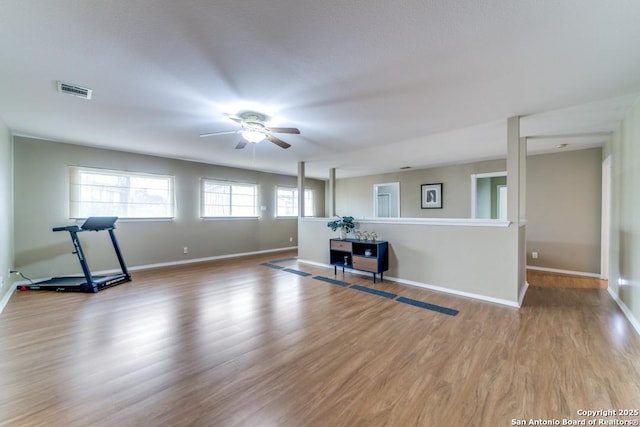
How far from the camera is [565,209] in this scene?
191 inches

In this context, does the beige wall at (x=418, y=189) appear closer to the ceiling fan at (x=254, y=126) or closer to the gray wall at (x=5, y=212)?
the ceiling fan at (x=254, y=126)

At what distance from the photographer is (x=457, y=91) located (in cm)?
257

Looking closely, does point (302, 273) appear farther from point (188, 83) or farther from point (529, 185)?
point (529, 185)

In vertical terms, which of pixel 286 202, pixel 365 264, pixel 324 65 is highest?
pixel 324 65

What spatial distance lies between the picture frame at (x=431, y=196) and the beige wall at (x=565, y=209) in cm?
183

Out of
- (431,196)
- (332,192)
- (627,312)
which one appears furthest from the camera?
(431,196)

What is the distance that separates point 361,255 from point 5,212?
528cm

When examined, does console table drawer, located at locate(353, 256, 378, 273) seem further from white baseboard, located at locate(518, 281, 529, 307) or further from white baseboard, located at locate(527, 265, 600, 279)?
white baseboard, located at locate(527, 265, 600, 279)

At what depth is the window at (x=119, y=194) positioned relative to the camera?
15.4 ft

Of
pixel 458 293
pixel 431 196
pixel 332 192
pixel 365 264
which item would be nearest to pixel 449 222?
pixel 458 293

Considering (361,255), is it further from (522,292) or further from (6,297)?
(6,297)

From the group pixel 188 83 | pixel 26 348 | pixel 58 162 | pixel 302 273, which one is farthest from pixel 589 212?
pixel 58 162

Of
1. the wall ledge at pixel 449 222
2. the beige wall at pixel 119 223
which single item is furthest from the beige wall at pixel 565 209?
the beige wall at pixel 119 223

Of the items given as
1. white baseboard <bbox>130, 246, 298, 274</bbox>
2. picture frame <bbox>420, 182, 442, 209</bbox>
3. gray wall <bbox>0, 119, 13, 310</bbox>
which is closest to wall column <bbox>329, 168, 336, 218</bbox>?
white baseboard <bbox>130, 246, 298, 274</bbox>
